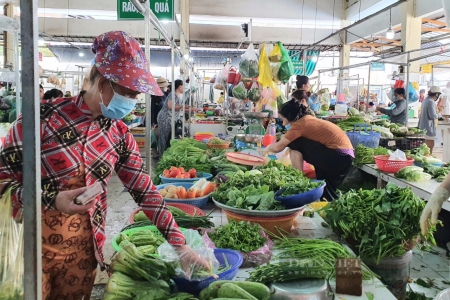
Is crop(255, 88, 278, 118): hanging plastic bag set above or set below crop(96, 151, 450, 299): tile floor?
above

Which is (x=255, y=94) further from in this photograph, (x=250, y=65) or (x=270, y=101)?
(x=250, y=65)

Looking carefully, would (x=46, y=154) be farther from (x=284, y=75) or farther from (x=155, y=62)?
(x=155, y=62)

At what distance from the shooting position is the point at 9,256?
4.35 feet

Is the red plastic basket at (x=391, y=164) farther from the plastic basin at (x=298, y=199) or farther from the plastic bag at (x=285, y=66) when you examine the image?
the plastic basin at (x=298, y=199)

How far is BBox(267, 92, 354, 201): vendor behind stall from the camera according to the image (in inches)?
186

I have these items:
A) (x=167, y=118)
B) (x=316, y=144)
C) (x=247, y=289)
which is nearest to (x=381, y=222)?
(x=247, y=289)

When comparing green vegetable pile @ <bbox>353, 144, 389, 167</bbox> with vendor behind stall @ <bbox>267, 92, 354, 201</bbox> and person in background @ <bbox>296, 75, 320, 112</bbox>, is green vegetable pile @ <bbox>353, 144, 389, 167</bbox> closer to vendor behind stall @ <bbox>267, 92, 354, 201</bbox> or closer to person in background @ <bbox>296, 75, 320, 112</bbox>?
vendor behind stall @ <bbox>267, 92, 354, 201</bbox>

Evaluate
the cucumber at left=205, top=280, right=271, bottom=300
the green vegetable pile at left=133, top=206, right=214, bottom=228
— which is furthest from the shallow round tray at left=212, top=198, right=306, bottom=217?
the cucumber at left=205, top=280, right=271, bottom=300

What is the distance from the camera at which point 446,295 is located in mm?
1744

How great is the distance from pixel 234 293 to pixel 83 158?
0.85 metres

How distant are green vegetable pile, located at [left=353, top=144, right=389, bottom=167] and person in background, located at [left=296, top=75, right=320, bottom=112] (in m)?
1.53

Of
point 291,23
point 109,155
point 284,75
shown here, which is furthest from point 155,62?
point 109,155

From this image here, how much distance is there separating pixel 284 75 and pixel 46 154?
14.2 feet

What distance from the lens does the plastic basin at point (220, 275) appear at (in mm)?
1714
